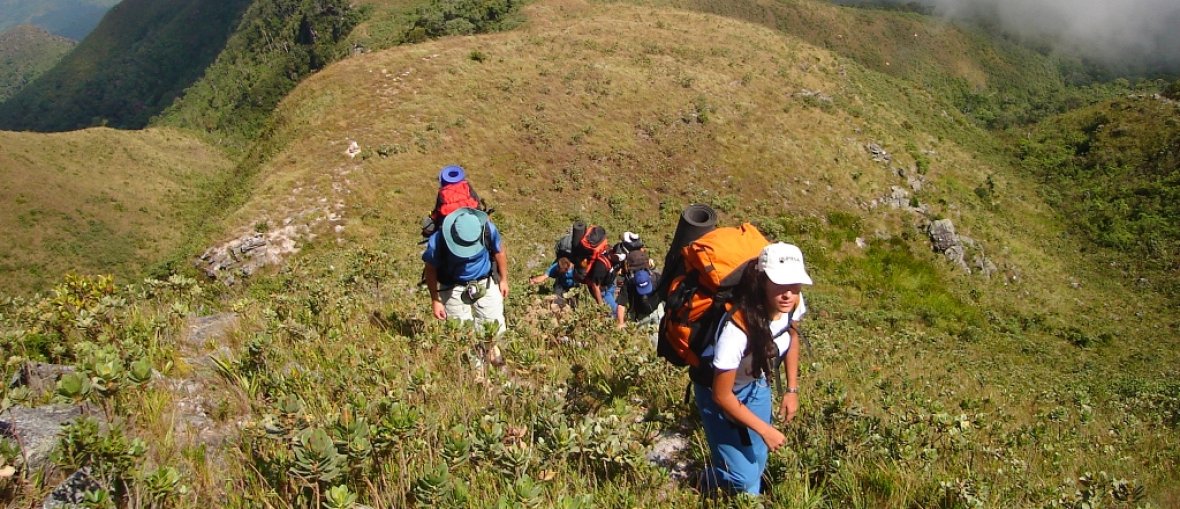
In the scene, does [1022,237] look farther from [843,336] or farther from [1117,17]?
[1117,17]

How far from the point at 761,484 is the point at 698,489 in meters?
0.49

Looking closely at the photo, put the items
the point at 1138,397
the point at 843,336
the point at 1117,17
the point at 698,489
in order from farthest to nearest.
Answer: the point at 1117,17 < the point at 843,336 < the point at 1138,397 < the point at 698,489

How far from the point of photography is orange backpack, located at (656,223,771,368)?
118 inches

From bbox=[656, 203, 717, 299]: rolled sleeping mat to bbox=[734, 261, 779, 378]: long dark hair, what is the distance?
0.61 metres

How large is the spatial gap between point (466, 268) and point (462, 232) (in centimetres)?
52

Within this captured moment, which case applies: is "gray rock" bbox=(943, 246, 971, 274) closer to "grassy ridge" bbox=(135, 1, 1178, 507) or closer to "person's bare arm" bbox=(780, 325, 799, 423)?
"grassy ridge" bbox=(135, 1, 1178, 507)

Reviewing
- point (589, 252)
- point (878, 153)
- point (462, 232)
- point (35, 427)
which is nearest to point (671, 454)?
point (462, 232)

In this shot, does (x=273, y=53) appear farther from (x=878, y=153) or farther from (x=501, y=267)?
(x=501, y=267)

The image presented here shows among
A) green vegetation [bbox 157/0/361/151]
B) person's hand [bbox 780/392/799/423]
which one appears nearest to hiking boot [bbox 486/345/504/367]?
person's hand [bbox 780/392/799/423]

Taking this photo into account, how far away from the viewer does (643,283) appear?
6.89 meters

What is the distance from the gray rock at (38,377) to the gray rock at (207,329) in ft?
3.72

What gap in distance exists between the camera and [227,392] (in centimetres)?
384

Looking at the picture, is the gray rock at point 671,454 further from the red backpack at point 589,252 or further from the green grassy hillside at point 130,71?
the green grassy hillside at point 130,71

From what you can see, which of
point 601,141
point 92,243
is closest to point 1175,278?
point 601,141
